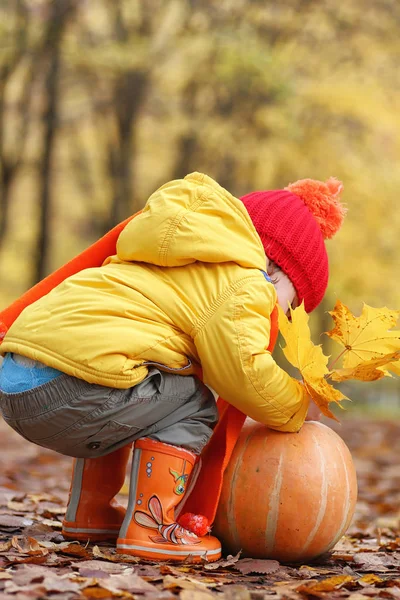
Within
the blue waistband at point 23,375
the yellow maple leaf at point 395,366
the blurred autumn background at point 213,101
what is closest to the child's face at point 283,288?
the yellow maple leaf at point 395,366

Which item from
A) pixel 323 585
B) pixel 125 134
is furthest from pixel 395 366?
pixel 125 134

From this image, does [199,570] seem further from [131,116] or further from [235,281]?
[131,116]

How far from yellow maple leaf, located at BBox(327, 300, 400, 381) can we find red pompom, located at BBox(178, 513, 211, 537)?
752 mm

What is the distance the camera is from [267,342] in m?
3.00

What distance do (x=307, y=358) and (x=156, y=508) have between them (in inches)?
31.5

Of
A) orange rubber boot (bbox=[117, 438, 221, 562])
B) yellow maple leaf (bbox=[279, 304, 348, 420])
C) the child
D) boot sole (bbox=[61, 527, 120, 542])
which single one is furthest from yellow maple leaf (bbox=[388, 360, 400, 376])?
boot sole (bbox=[61, 527, 120, 542])

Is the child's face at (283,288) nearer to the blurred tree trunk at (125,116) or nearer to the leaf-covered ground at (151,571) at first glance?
the leaf-covered ground at (151,571)

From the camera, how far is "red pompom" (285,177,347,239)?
141 inches

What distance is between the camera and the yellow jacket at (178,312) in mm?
2936

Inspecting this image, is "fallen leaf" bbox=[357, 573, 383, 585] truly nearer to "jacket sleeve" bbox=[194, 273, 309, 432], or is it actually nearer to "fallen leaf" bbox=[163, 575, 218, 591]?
"fallen leaf" bbox=[163, 575, 218, 591]

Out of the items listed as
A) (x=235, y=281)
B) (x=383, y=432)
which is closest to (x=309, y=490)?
(x=235, y=281)

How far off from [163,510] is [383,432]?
10149 millimetres

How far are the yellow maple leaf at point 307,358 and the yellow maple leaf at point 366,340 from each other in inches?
3.7

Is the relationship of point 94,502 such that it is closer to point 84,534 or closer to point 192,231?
point 84,534
